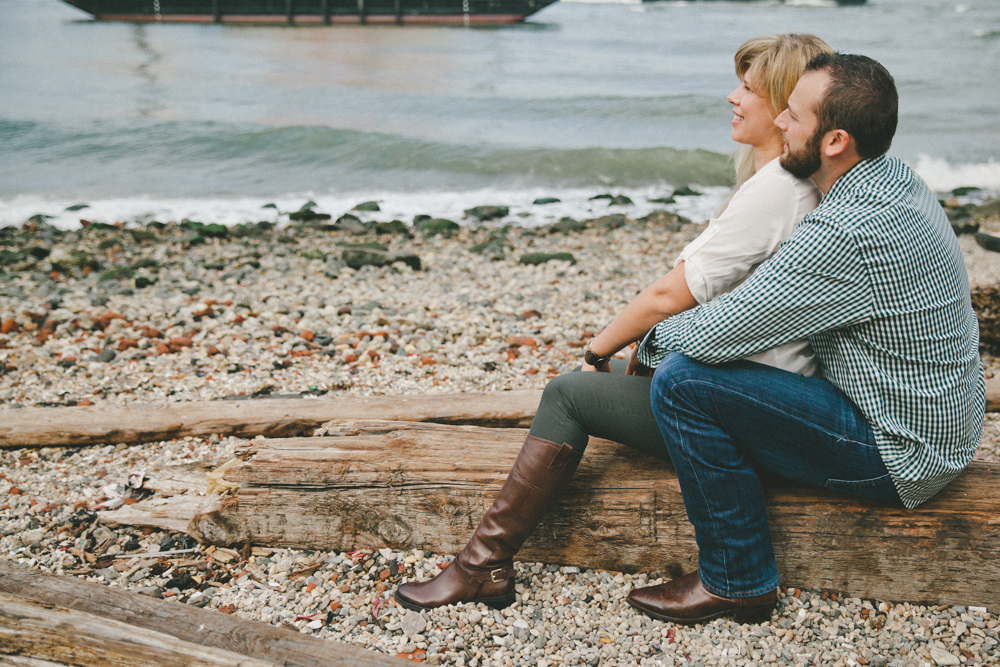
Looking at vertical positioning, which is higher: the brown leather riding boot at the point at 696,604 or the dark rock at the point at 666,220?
the dark rock at the point at 666,220

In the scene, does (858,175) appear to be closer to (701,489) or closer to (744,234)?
(744,234)

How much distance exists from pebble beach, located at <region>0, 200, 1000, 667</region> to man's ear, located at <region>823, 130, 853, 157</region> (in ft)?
4.83

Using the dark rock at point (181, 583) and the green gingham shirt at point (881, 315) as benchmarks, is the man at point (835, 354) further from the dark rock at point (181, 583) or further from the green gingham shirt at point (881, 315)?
the dark rock at point (181, 583)

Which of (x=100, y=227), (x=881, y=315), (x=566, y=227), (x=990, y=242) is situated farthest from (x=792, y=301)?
(x=100, y=227)

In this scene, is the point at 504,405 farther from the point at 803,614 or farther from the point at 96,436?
the point at 96,436

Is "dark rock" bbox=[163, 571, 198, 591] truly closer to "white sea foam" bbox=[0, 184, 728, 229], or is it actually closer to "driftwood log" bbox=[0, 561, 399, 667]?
"driftwood log" bbox=[0, 561, 399, 667]

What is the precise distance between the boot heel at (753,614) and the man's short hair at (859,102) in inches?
57.5

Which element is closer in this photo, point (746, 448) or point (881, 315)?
point (881, 315)

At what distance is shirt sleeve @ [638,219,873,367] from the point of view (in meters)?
1.93

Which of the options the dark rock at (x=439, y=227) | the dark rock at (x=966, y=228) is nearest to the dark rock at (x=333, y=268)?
the dark rock at (x=439, y=227)

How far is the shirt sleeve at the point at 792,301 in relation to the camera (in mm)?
1934

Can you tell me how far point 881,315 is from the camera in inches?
77.6

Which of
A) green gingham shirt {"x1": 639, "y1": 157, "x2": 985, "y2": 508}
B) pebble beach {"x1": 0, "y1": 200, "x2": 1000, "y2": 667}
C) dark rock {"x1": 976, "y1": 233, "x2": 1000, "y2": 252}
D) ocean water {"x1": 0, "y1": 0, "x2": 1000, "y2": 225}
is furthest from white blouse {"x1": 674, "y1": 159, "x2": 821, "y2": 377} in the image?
ocean water {"x1": 0, "y1": 0, "x2": 1000, "y2": 225}

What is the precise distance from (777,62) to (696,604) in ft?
5.81
